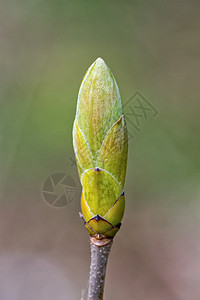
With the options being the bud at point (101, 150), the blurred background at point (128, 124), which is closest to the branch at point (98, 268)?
the bud at point (101, 150)

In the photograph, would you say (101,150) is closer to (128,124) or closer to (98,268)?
(98,268)

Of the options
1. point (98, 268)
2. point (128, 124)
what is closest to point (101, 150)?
point (98, 268)

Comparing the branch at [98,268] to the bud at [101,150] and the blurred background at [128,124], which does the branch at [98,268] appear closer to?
the bud at [101,150]

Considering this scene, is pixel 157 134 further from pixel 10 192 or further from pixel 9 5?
pixel 9 5

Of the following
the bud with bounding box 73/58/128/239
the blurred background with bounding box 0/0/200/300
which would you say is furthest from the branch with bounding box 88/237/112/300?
the blurred background with bounding box 0/0/200/300

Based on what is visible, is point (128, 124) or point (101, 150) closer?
point (101, 150)

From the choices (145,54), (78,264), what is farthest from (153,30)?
(78,264)
